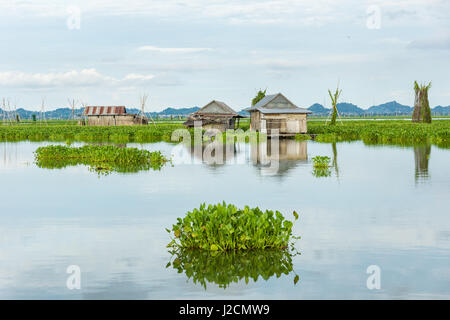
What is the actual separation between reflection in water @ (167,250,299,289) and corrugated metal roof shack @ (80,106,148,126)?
78750mm

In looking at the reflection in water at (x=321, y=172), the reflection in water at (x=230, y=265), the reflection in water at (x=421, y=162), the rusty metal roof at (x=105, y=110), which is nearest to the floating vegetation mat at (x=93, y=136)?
the rusty metal roof at (x=105, y=110)

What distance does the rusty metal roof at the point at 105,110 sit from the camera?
289 ft

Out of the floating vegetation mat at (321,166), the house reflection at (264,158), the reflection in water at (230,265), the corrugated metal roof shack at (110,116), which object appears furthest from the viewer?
the corrugated metal roof shack at (110,116)

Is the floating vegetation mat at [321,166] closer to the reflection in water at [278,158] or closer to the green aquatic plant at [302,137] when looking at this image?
the reflection in water at [278,158]

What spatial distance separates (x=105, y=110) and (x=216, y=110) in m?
28.7

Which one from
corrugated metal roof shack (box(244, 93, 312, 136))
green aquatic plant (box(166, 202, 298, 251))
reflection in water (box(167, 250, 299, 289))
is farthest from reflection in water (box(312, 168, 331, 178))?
corrugated metal roof shack (box(244, 93, 312, 136))

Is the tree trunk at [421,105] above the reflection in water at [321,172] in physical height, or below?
above

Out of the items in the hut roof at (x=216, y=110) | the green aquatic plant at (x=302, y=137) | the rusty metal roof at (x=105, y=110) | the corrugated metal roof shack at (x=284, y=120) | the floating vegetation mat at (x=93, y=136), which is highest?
the rusty metal roof at (x=105, y=110)

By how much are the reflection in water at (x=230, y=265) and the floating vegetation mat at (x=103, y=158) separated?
16350 millimetres

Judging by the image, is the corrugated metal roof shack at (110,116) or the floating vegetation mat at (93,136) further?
the corrugated metal roof shack at (110,116)

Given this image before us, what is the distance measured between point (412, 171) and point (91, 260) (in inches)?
748

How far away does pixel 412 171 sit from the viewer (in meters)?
25.9

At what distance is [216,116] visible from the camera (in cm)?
6625

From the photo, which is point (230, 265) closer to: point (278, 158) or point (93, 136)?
point (278, 158)
